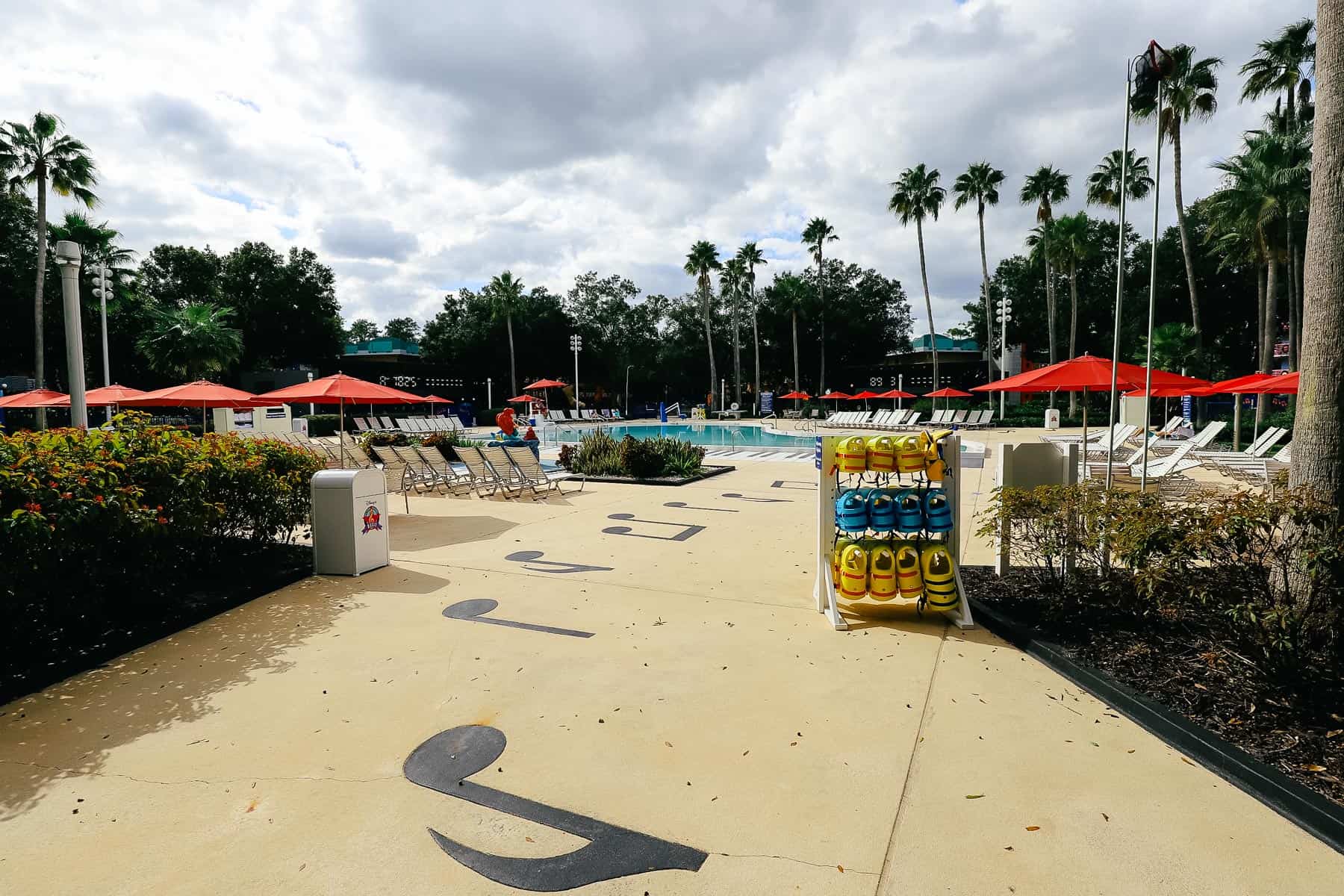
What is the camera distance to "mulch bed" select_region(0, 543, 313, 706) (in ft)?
12.3

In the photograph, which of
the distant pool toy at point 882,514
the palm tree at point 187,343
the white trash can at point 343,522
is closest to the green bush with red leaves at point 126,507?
the white trash can at point 343,522

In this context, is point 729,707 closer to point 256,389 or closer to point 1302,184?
point 1302,184

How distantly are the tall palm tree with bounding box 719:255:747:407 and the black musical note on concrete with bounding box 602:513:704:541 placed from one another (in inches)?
1434

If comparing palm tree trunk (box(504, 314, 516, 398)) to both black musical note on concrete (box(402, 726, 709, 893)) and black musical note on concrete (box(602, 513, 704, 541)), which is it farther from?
black musical note on concrete (box(402, 726, 709, 893))

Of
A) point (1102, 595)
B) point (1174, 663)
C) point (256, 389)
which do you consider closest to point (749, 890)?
point (1174, 663)

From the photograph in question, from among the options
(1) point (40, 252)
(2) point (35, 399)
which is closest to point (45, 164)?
(1) point (40, 252)

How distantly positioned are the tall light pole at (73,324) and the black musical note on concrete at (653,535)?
286 inches

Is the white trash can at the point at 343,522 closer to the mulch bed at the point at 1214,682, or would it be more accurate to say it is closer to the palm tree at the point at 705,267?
the mulch bed at the point at 1214,682

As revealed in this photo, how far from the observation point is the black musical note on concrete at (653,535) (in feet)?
25.3

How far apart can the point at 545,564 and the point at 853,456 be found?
10.6 ft

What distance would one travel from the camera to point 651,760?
293cm

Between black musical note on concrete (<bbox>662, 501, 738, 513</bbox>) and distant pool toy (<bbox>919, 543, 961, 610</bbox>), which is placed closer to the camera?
distant pool toy (<bbox>919, 543, 961, 610</bbox>)

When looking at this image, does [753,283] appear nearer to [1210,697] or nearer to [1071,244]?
[1071,244]

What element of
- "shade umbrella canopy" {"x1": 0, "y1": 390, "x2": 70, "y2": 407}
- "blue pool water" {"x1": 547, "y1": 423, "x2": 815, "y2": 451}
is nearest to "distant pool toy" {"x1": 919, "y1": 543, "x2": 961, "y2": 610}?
"blue pool water" {"x1": 547, "y1": 423, "x2": 815, "y2": 451}
